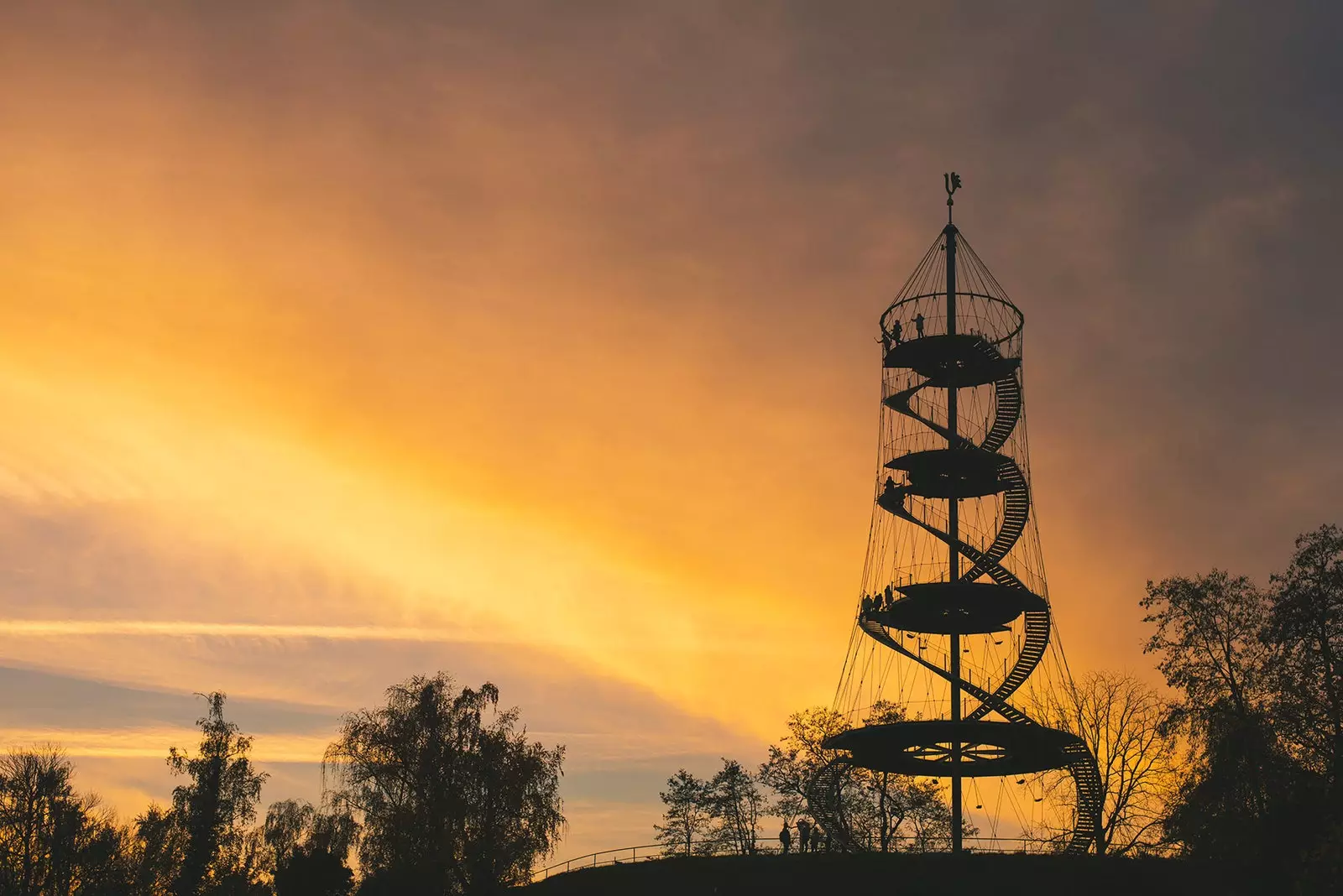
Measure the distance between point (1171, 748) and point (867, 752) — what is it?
12.1 m

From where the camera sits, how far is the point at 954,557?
51.7 meters

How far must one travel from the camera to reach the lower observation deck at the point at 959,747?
48.5 metres

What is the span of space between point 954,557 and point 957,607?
2.06m

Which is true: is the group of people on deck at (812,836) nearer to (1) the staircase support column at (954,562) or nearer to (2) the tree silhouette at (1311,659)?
(1) the staircase support column at (954,562)

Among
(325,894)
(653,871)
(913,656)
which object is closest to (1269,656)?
(913,656)

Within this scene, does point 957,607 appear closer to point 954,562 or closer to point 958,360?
point 954,562

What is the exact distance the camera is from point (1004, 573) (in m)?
50.3

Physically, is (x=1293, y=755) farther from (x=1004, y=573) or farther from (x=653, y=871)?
(x=653, y=871)

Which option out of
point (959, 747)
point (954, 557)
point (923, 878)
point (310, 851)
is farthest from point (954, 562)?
point (310, 851)

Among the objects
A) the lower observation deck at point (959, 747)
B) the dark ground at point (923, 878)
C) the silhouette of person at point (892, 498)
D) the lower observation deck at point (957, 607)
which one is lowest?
the dark ground at point (923, 878)

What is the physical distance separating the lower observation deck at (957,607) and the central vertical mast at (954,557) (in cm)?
75

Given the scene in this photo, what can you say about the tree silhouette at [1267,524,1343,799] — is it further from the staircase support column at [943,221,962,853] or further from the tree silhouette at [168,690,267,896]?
the tree silhouette at [168,690,267,896]

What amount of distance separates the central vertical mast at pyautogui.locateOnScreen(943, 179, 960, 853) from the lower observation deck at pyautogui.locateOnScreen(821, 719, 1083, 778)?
44 cm

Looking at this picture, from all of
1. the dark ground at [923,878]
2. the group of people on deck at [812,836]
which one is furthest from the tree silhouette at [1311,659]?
the group of people on deck at [812,836]
